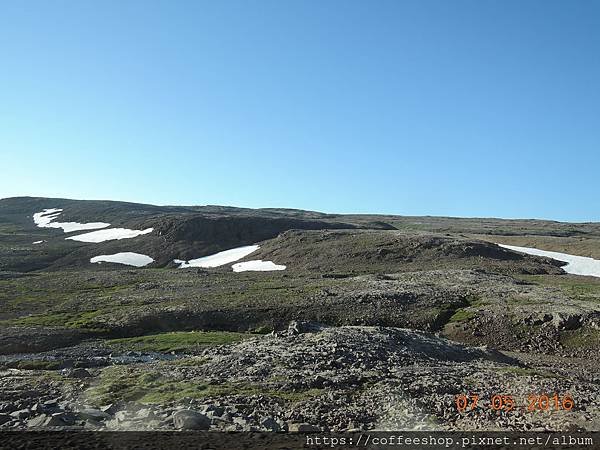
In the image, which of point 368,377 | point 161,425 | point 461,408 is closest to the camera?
point 161,425

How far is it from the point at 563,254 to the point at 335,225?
6774 cm

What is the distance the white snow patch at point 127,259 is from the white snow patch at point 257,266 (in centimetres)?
2276

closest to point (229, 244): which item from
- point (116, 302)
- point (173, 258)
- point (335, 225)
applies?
point (173, 258)

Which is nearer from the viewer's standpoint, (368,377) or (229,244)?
(368,377)

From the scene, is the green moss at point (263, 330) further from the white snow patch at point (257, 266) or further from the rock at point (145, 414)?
the white snow patch at point (257, 266)

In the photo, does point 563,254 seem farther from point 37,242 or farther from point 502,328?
point 37,242

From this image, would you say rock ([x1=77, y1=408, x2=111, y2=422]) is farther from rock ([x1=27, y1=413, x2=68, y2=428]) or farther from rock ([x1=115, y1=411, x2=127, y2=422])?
rock ([x1=27, y1=413, x2=68, y2=428])

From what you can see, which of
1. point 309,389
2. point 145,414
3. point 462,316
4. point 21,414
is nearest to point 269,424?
point 145,414

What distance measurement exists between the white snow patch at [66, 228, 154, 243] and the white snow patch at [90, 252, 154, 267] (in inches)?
698

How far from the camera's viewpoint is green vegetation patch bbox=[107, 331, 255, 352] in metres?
42.0

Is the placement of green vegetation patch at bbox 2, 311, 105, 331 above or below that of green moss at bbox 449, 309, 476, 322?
below

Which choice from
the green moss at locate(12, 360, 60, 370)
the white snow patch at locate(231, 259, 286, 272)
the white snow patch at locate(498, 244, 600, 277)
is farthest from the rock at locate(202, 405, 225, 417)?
the white snow patch at locate(498, 244, 600, 277)

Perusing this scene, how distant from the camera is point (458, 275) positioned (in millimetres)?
72250

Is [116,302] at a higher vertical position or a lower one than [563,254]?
lower
